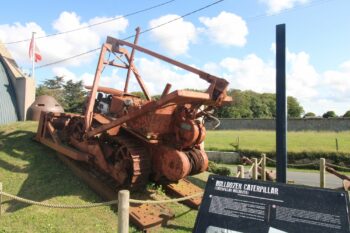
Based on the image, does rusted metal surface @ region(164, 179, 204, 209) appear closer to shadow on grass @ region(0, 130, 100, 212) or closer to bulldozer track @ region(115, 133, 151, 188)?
bulldozer track @ region(115, 133, 151, 188)

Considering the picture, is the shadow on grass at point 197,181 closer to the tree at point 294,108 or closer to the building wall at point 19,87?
the building wall at point 19,87

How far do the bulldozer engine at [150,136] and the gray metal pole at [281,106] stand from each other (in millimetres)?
2071

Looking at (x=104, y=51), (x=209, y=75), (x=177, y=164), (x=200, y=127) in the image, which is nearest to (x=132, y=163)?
(x=177, y=164)

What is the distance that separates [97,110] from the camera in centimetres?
1014

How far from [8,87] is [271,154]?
45.7 feet

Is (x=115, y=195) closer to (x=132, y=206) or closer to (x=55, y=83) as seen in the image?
(x=132, y=206)

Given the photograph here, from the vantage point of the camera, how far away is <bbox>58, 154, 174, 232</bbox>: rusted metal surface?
7.48m

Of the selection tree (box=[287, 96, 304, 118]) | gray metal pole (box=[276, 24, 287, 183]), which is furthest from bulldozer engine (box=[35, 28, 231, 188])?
tree (box=[287, 96, 304, 118])

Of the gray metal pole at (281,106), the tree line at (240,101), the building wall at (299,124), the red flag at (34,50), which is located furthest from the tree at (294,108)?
the gray metal pole at (281,106)

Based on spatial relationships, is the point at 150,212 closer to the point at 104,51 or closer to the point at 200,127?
the point at 200,127

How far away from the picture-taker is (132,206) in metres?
7.95

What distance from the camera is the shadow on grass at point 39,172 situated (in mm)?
8391

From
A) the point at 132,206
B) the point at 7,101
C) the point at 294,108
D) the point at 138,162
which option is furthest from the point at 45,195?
the point at 294,108

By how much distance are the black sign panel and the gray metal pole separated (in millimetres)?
1648
